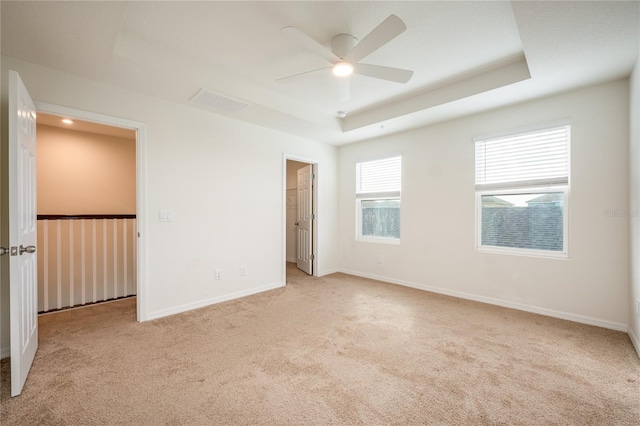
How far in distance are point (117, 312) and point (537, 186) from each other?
17.1 feet

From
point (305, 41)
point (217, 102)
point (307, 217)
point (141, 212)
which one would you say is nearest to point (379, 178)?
point (307, 217)

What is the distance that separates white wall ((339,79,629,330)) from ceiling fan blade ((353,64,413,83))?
1882mm

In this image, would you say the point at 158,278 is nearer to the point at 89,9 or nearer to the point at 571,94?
the point at 89,9

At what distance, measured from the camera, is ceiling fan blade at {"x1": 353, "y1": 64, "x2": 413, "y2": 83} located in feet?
7.75

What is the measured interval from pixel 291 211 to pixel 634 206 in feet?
18.4

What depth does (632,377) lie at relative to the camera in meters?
2.02

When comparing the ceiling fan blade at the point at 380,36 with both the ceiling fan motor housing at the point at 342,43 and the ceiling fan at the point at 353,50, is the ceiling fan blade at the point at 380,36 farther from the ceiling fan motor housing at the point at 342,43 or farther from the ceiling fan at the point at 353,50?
the ceiling fan motor housing at the point at 342,43

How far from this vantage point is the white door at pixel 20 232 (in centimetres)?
182

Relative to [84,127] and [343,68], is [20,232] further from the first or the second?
[343,68]

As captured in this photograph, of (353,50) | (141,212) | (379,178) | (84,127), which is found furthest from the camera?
(379,178)

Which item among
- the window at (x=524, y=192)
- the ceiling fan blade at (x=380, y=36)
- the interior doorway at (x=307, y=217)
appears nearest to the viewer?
the ceiling fan blade at (x=380, y=36)

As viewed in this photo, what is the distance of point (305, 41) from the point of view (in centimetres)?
204

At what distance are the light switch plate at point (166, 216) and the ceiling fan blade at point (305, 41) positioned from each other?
2.38 m

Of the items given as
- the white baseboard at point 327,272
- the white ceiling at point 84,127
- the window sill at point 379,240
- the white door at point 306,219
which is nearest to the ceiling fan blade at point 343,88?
the white door at point 306,219
